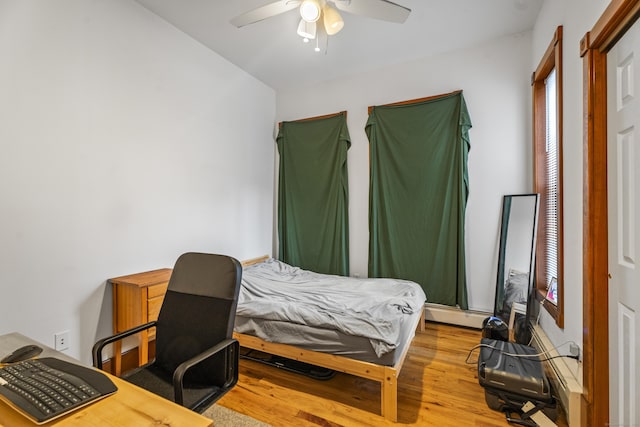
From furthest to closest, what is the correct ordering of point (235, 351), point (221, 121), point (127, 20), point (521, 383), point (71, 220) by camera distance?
1. point (221, 121)
2. point (127, 20)
3. point (71, 220)
4. point (521, 383)
5. point (235, 351)

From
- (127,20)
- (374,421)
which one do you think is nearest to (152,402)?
(374,421)

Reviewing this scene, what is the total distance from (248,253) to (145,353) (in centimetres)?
A: 174

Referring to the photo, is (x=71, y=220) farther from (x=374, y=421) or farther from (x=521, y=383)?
(x=521, y=383)

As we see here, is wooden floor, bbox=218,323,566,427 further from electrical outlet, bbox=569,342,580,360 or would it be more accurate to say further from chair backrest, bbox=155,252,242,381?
chair backrest, bbox=155,252,242,381

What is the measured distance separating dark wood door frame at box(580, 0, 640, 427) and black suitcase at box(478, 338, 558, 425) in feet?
0.75

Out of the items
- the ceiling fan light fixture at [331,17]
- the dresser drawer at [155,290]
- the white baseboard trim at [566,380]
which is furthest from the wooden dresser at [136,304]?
the white baseboard trim at [566,380]

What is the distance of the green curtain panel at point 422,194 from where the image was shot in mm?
3041

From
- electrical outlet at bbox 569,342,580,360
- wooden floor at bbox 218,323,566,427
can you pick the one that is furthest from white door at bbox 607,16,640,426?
wooden floor at bbox 218,323,566,427

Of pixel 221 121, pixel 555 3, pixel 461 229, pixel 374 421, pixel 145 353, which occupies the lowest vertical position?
pixel 374 421

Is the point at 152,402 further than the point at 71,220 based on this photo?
No

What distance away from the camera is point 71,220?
2.02 metres

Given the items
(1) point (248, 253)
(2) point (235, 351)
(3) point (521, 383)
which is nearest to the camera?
(2) point (235, 351)

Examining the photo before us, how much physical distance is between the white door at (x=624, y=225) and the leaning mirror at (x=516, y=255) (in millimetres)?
1006

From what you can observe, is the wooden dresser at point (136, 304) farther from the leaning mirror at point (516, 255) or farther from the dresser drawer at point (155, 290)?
the leaning mirror at point (516, 255)
